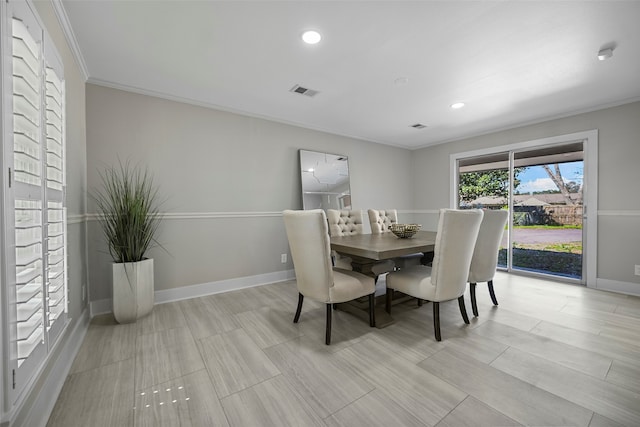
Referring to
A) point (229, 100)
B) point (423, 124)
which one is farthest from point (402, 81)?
point (229, 100)

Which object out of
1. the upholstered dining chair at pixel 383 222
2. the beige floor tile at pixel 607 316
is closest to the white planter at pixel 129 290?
the upholstered dining chair at pixel 383 222

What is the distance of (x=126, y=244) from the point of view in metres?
2.28

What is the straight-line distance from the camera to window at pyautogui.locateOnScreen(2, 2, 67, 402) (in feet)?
3.25

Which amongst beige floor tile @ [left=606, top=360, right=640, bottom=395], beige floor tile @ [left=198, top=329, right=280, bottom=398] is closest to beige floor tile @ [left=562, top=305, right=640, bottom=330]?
beige floor tile @ [left=606, top=360, right=640, bottom=395]

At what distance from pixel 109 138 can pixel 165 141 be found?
19.1 inches

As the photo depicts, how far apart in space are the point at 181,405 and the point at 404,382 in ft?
3.99

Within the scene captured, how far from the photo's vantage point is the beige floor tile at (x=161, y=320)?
2179 mm

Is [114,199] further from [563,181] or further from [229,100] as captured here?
[563,181]

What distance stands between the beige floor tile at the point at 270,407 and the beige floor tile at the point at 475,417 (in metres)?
0.62

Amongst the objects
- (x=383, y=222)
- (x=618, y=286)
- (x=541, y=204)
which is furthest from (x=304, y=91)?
(x=618, y=286)

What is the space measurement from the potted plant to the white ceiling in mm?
1136

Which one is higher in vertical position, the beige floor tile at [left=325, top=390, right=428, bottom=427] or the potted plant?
the potted plant

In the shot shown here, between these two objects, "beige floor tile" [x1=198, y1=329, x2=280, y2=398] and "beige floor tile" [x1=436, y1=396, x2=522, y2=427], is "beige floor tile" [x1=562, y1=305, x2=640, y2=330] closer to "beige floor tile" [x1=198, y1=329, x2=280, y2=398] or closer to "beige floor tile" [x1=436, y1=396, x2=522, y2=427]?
"beige floor tile" [x1=436, y1=396, x2=522, y2=427]

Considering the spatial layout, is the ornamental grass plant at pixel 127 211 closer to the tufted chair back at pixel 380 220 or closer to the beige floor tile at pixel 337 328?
the beige floor tile at pixel 337 328
